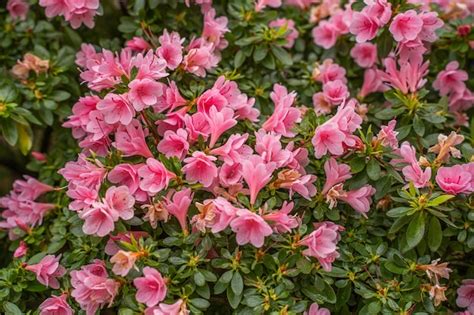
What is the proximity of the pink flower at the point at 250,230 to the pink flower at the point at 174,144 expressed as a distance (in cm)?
28

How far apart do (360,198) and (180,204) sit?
20.7 inches

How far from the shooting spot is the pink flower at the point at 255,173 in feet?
6.51

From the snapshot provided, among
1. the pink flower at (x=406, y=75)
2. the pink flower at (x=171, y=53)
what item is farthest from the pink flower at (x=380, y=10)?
the pink flower at (x=171, y=53)

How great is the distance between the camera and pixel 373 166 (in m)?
2.16

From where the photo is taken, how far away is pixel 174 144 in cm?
210

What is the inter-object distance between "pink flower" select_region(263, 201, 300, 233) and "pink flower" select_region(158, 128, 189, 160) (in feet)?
0.99

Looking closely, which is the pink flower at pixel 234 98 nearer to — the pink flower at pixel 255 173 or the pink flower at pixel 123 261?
the pink flower at pixel 255 173

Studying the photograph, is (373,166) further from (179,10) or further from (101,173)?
(179,10)

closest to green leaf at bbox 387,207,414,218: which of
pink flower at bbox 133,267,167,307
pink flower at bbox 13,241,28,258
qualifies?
pink flower at bbox 133,267,167,307

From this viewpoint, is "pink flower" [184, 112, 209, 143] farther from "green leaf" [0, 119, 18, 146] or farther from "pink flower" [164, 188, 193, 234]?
"green leaf" [0, 119, 18, 146]

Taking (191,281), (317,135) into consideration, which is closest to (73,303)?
(191,281)

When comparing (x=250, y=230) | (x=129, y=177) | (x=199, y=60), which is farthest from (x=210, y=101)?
(x=250, y=230)

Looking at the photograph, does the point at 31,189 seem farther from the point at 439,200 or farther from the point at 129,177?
the point at 439,200

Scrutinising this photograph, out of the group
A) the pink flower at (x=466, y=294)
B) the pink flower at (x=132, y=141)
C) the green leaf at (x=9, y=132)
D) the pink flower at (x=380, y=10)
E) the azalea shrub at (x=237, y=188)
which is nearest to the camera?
the azalea shrub at (x=237, y=188)
